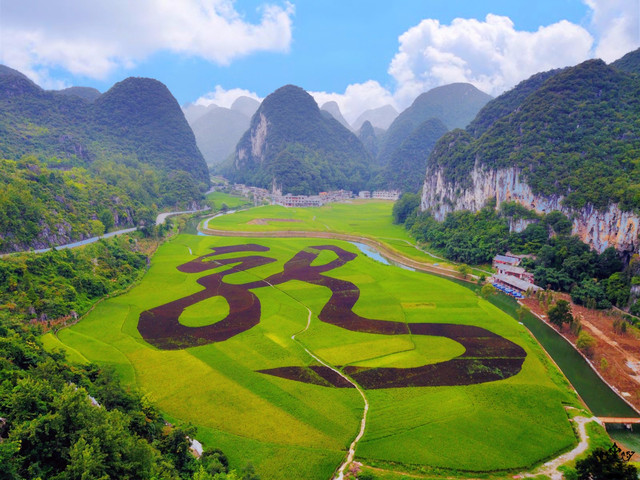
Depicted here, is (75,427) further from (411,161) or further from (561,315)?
(411,161)

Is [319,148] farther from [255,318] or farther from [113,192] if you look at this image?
[255,318]

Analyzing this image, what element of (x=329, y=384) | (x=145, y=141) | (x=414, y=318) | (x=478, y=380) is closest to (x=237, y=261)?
(x=414, y=318)

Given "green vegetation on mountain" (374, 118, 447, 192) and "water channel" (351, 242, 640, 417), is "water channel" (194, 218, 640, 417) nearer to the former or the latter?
"water channel" (351, 242, 640, 417)

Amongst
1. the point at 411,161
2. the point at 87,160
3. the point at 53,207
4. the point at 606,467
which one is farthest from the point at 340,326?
the point at 411,161

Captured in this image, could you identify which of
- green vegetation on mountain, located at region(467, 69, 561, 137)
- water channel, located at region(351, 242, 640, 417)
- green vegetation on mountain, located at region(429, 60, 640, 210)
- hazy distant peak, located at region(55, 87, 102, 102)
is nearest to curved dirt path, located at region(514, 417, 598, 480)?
water channel, located at region(351, 242, 640, 417)

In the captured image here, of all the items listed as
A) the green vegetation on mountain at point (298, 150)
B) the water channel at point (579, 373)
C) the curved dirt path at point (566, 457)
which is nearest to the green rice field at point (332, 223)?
the water channel at point (579, 373)
